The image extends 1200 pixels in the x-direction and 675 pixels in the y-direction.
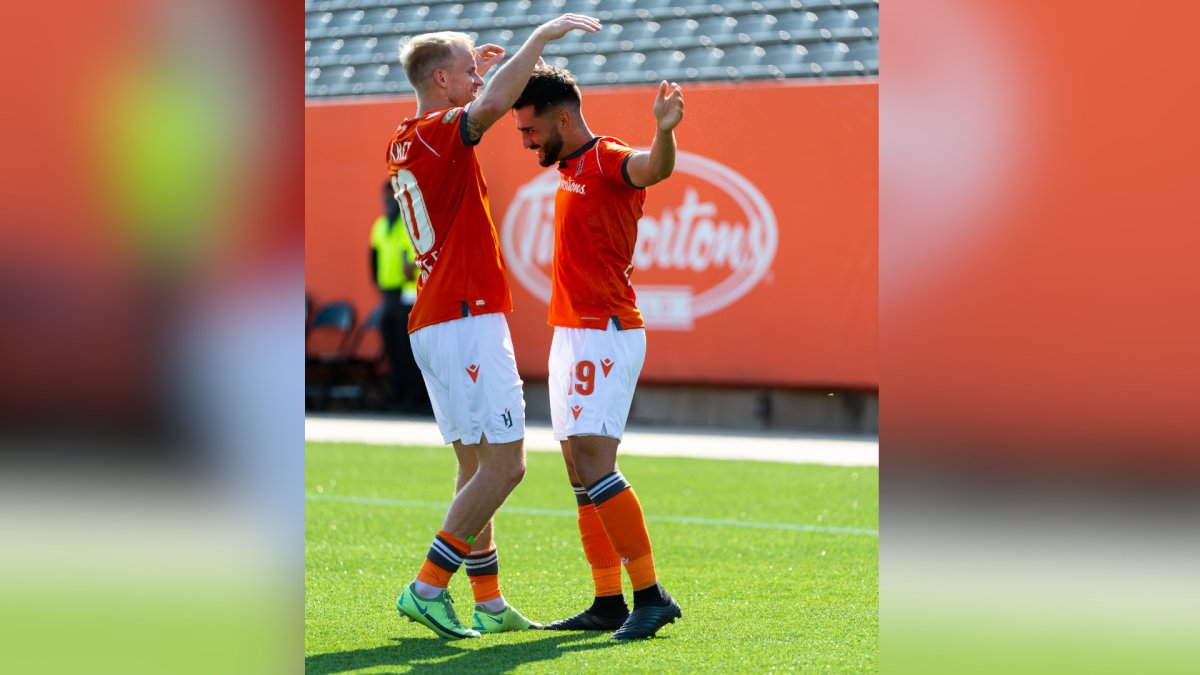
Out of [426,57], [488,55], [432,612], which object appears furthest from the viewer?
[488,55]

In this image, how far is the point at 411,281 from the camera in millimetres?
14328

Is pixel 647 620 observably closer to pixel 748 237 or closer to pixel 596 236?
pixel 596 236

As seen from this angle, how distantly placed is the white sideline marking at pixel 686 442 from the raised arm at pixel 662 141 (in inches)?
248

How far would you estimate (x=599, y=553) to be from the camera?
519 centimetres

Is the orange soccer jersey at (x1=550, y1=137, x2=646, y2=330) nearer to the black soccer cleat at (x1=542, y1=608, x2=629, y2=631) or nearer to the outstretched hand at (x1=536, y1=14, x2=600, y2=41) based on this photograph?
the outstretched hand at (x1=536, y1=14, x2=600, y2=41)

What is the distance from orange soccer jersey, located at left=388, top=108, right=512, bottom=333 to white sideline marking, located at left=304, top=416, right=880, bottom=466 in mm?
6237

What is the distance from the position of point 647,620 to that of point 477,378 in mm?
893

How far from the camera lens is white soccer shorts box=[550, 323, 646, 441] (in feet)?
16.1

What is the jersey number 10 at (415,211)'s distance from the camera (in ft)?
16.3

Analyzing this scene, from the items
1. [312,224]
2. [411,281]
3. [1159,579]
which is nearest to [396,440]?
[411,281]

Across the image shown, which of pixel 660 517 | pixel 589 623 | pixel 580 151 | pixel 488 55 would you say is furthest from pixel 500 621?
pixel 660 517

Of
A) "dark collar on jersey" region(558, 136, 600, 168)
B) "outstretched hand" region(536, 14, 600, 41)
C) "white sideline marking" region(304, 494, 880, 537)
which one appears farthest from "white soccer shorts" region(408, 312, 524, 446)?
"white sideline marking" region(304, 494, 880, 537)

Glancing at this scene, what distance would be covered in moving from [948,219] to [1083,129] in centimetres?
23

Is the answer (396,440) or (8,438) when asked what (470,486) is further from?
(396,440)
